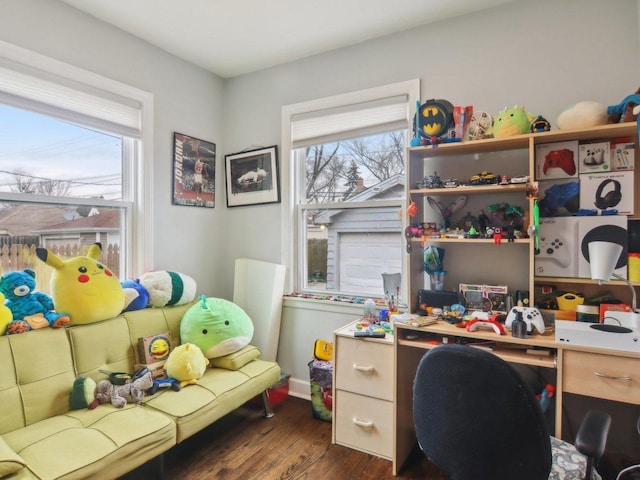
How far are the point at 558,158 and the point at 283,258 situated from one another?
188 centimetres

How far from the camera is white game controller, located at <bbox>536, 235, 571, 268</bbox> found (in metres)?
1.91

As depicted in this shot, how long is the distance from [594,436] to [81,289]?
2.28 meters

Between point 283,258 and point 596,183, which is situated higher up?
point 596,183

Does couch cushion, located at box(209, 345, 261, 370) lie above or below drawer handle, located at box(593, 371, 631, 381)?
below

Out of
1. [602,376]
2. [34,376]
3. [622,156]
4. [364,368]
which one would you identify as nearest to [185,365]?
[34,376]

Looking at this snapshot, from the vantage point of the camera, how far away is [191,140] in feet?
9.50

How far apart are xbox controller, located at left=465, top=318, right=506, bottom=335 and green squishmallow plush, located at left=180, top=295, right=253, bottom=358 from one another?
1382 mm

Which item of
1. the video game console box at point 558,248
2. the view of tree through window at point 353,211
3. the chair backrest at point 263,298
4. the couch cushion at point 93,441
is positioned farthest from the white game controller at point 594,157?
the couch cushion at point 93,441

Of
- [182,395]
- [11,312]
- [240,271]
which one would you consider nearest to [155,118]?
[240,271]

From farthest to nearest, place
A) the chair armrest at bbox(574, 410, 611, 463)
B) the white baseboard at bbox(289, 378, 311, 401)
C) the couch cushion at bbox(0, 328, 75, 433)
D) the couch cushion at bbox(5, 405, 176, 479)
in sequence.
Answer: the white baseboard at bbox(289, 378, 311, 401) → the couch cushion at bbox(0, 328, 75, 433) → the couch cushion at bbox(5, 405, 176, 479) → the chair armrest at bbox(574, 410, 611, 463)

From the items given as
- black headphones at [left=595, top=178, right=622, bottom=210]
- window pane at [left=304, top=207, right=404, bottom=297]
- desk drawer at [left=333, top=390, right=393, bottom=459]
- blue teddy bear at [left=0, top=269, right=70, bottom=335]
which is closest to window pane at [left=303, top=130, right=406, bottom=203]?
window pane at [left=304, top=207, right=404, bottom=297]

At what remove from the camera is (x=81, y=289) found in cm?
198

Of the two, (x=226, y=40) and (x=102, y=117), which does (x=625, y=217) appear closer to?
(x=226, y=40)

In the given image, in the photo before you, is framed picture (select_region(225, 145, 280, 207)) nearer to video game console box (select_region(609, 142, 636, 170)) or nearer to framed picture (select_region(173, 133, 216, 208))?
framed picture (select_region(173, 133, 216, 208))
